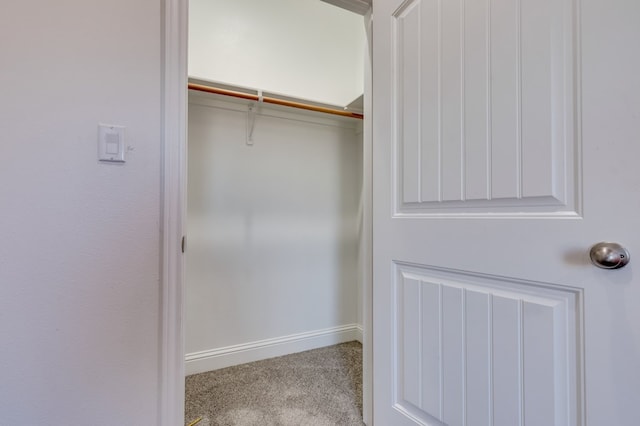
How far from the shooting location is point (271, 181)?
2029 mm

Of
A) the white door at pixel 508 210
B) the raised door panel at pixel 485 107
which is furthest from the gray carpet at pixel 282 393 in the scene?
the raised door panel at pixel 485 107

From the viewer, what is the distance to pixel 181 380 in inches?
37.9

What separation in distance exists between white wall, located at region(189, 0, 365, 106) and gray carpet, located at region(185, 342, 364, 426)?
Answer: 5.98 ft

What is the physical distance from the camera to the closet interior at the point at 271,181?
183cm

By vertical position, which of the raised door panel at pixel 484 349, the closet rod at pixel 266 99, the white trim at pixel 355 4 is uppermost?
the white trim at pixel 355 4

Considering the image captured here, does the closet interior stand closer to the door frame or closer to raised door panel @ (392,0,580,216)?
the door frame

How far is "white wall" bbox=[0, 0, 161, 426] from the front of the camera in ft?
2.61

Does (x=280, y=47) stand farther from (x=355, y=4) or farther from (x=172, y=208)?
(x=172, y=208)

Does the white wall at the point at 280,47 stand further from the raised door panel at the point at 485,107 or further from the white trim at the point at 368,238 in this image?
the raised door panel at the point at 485,107

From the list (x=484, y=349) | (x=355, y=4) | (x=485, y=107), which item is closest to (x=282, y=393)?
(x=484, y=349)

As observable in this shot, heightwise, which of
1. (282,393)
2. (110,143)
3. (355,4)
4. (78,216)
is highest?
(355,4)

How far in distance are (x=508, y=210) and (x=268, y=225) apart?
153cm

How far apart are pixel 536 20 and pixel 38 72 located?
4.27 ft

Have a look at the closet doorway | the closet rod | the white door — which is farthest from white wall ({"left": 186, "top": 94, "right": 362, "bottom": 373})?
the white door
